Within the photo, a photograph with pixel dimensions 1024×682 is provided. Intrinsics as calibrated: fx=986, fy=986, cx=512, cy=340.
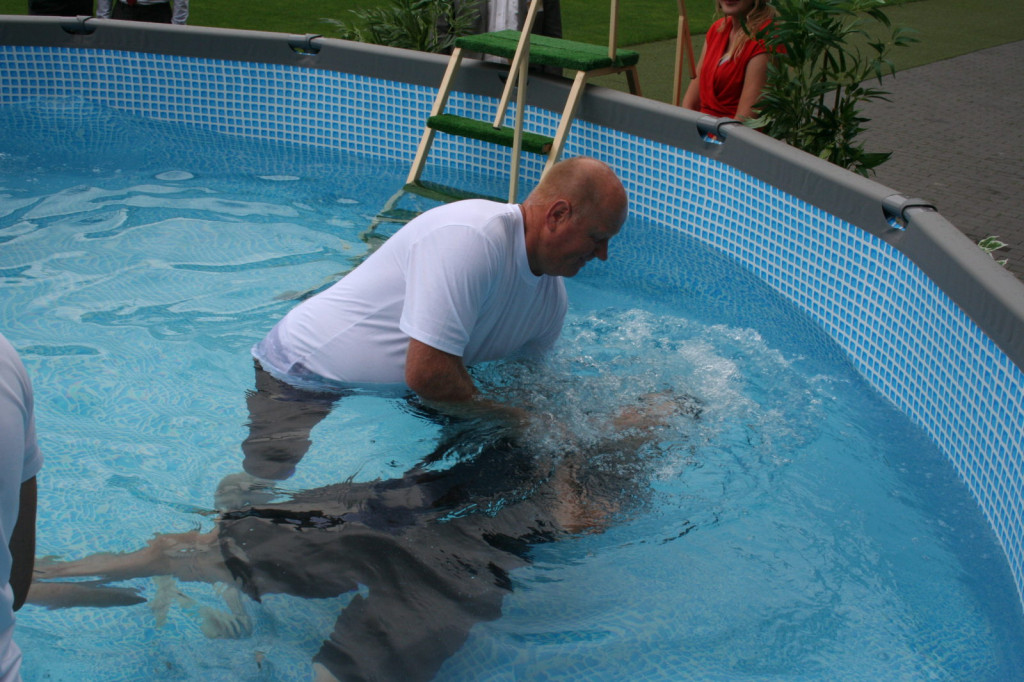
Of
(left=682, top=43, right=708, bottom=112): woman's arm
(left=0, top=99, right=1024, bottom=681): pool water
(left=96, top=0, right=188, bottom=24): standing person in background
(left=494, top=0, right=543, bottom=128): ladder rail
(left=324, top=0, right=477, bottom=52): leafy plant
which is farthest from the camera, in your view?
(left=96, top=0, right=188, bottom=24): standing person in background

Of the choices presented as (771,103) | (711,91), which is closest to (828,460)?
(771,103)

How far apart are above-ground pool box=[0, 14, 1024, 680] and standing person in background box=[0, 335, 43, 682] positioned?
1048 mm

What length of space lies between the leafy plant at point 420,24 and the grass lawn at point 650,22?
214 centimetres

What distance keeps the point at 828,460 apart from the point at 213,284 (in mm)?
2964

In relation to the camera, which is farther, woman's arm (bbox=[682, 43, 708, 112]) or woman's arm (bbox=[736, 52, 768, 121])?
woman's arm (bbox=[682, 43, 708, 112])

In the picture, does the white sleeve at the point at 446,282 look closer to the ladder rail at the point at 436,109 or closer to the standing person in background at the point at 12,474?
the standing person in background at the point at 12,474

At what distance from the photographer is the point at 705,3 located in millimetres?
12883

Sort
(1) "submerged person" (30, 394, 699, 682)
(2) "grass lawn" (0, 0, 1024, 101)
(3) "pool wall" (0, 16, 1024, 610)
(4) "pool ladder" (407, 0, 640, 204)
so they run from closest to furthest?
1. (1) "submerged person" (30, 394, 699, 682)
2. (3) "pool wall" (0, 16, 1024, 610)
3. (4) "pool ladder" (407, 0, 640, 204)
4. (2) "grass lawn" (0, 0, 1024, 101)

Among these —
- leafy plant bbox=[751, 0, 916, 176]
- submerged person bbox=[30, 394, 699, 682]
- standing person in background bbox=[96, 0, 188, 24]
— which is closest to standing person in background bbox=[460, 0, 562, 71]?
leafy plant bbox=[751, 0, 916, 176]

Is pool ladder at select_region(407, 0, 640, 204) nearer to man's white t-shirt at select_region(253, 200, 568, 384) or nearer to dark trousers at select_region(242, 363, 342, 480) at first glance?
man's white t-shirt at select_region(253, 200, 568, 384)

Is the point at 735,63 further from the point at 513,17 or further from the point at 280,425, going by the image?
the point at 280,425

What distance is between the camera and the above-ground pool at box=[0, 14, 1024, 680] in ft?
8.70

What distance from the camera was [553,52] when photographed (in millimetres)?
5664

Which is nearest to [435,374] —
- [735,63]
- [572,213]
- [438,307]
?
[438,307]
